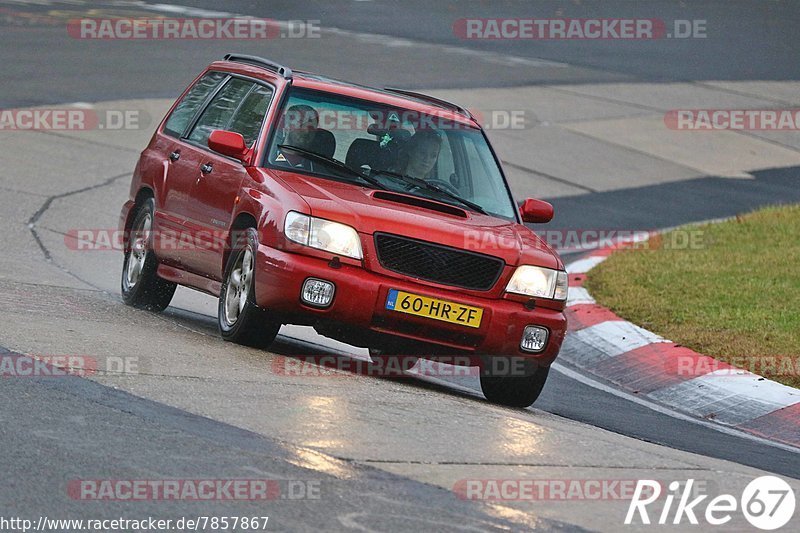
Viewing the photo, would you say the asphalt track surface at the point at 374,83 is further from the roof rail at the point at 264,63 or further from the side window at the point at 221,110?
the roof rail at the point at 264,63

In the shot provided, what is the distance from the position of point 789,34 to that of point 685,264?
66.8 ft

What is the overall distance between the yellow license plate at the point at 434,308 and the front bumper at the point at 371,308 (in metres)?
0.02

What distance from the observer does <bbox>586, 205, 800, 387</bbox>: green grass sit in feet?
35.7

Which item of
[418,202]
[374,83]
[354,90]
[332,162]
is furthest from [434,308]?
[374,83]

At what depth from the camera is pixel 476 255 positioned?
333 inches

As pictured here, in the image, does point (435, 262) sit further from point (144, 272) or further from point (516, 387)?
point (144, 272)

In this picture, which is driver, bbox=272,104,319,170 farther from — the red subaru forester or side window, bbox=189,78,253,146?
side window, bbox=189,78,253,146

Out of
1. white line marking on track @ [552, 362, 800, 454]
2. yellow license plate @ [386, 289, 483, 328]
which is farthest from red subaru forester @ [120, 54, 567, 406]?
white line marking on track @ [552, 362, 800, 454]

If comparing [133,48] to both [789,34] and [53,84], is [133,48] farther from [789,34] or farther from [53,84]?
[789,34]

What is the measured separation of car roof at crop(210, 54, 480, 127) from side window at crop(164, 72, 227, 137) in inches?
6.0

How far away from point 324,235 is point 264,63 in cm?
239

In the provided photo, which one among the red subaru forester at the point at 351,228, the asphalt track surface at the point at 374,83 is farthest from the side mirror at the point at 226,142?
the asphalt track surface at the point at 374,83

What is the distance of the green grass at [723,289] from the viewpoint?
1087 centimetres

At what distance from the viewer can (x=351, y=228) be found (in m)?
8.27
